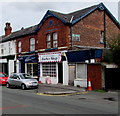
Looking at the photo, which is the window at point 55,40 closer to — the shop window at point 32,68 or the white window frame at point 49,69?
the white window frame at point 49,69

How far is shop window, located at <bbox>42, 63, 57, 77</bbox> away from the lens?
2358cm

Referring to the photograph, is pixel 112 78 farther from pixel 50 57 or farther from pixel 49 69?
pixel 49 69

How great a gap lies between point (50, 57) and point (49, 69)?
1.57 metres

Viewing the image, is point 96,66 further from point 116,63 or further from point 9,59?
point 9,59

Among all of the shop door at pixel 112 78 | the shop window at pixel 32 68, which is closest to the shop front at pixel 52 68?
the shop window at pixel 32 68

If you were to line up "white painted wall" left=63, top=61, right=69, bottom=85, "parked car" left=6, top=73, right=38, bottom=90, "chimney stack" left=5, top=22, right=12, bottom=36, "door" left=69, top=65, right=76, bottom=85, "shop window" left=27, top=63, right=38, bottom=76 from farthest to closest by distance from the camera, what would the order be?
"chimney stack" left=5, top=22, right=12, bottom=36 → "shop window" left=27, top=63, right=38, bottom=76 → "white painted wall" left=63, top=61, right=69, bottom=85 → "door" left=69, top=65, right=76, bottom=85 → "parked car" left=6, top=73, right=38, bottom=90

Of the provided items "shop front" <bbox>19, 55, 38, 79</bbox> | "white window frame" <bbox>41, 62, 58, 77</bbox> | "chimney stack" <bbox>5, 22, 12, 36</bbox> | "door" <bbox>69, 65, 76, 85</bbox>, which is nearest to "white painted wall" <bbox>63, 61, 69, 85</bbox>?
"door" <bbox>69, 65, 76, 85</bbox>

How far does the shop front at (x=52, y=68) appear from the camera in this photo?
22578 mm

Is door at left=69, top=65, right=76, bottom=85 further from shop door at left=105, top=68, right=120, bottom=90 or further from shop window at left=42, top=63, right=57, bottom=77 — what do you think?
shop door at left=105, top=68, right=120, bottom=90

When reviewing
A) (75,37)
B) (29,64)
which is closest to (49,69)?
(29,64)

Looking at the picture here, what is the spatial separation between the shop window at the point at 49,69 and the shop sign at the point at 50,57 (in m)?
0.67

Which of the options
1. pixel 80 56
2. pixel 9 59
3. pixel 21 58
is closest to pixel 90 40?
pixel 80 56

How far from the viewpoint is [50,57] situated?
76.9ft

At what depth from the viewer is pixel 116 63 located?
53.1 ft
